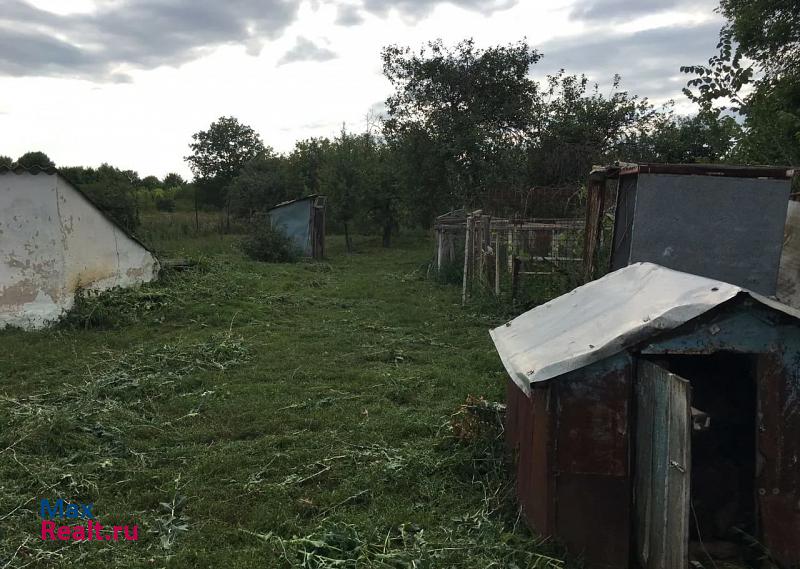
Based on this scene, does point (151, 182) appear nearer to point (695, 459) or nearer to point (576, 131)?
point (576, 131)

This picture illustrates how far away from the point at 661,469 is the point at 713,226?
390cm

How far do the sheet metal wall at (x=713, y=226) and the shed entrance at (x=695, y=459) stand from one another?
268 centimetres

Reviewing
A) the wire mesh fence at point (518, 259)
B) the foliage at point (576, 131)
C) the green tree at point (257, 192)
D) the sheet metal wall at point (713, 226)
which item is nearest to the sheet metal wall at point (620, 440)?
the sheet metal wall at point (713, 226)

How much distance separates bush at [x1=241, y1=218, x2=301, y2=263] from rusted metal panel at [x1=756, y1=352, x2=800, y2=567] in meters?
18.0

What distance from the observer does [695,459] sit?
11.7ft

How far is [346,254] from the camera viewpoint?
80.2ft

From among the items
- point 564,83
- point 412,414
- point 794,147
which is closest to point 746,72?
point 794,147

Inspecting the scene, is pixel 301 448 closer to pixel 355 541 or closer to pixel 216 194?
pixel 355 541

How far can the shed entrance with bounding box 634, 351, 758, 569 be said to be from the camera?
8.99ft

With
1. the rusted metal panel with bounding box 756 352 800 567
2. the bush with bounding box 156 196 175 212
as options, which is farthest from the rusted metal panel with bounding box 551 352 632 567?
the bush with bounding box 156 196 175 212

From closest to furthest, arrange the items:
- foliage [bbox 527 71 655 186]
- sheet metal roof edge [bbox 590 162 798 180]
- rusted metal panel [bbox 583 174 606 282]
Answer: sheet metal roof edge [bbox 590 162 798 180] < rusted metal panel [bbox 583 174 606 282] < foliage [bbox 527 71 655 186]

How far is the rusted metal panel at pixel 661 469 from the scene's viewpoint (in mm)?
2701

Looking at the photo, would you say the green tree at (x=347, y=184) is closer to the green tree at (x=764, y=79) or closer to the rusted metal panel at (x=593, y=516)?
the green tree at (x=764, y=79)

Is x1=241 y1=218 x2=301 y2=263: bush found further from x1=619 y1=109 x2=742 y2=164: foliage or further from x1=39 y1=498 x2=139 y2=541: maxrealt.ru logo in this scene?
x1=39 y1=498 x2=139 y2=541: maxrealt.ru logo
